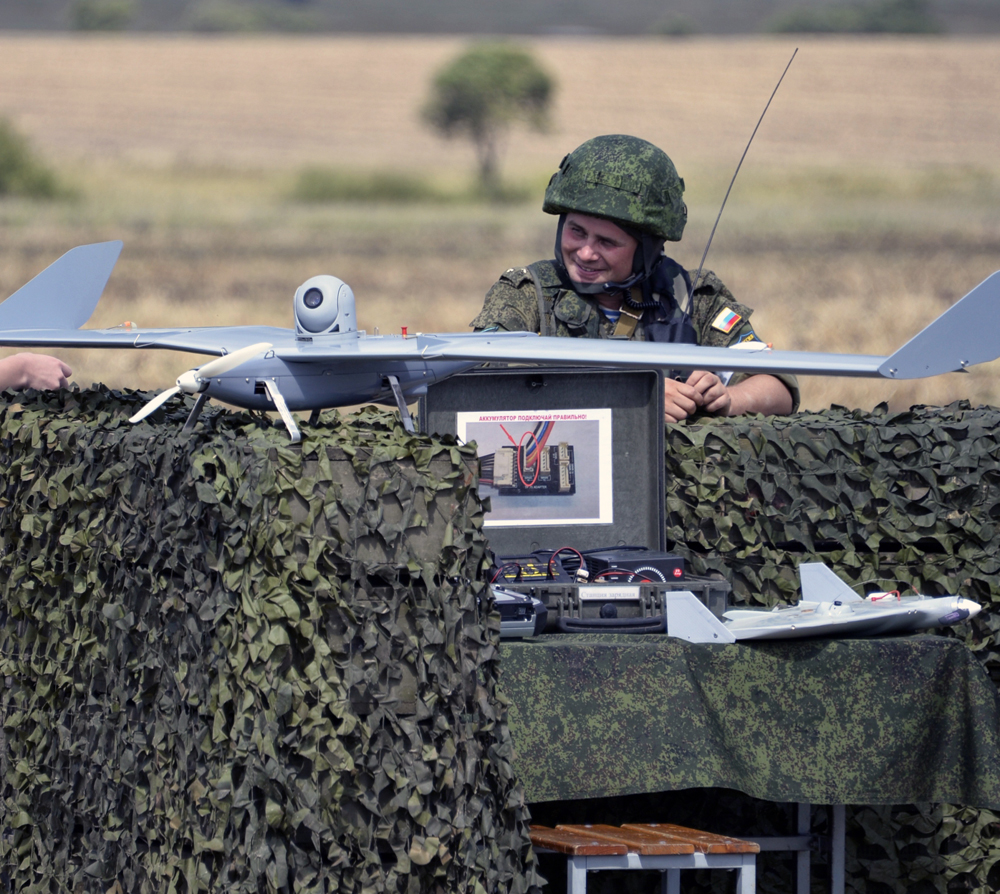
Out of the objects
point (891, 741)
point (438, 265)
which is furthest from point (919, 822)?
point (438, 265)

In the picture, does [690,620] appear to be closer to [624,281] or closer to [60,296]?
[624,281]

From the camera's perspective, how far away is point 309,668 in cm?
319

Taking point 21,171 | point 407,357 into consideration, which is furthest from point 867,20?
point 407,357

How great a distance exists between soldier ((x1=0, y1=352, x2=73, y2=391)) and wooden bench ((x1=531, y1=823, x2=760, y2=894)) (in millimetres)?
2039

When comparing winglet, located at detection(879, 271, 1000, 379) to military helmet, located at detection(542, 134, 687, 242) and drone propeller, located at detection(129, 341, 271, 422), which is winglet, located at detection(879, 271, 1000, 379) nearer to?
drone propeller, located at detection(129, 341, 271, 422)

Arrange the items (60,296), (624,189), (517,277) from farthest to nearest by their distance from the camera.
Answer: (517,277) < (624,189) < (60,296)

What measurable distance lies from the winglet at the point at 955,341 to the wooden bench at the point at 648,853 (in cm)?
126

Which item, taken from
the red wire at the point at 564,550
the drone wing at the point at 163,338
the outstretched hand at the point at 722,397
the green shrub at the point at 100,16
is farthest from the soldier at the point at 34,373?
the green shrub at the point at 100,16

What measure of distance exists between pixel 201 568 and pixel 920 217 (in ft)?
116

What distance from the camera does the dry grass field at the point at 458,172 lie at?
24812 millimetres

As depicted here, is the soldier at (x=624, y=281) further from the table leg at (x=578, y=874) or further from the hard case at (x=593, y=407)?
the table leg at (x=578, y=874)

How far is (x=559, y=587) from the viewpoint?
395 centimetres

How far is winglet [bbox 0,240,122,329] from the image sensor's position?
15.0 ft

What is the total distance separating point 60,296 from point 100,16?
86.2m
